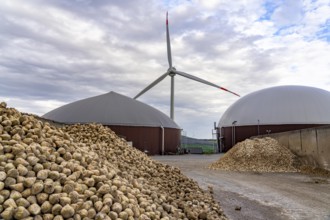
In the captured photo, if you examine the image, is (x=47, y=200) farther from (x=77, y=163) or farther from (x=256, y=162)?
(x=256, y=162)

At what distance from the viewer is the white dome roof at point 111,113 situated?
36.3 metres

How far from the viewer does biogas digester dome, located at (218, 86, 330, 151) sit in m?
36.6

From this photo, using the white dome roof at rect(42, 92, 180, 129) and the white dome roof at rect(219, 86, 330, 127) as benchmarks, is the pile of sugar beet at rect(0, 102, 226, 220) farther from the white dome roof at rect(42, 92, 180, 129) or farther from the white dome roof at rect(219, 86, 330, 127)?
the white dome roof at rect(219, 86, 330, 127)

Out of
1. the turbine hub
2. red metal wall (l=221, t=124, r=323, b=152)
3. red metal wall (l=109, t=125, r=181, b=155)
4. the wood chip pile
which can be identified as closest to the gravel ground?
the wood chip pile

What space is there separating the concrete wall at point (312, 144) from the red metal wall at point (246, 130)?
16.4 metres

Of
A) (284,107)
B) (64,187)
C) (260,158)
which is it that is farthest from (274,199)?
(284,107)

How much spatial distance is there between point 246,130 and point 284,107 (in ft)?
16.8

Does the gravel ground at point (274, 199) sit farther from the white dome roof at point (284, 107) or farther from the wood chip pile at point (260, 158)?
the white dome roof at point (284, 107)

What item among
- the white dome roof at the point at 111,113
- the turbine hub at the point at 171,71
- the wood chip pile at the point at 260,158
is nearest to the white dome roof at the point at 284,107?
the white dome roof at the point at 111,113

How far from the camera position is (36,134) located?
586cm

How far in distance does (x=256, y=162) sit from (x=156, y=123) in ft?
68.8

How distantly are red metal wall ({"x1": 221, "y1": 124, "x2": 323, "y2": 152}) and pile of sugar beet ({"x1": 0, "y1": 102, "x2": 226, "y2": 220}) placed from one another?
31370 millimetres

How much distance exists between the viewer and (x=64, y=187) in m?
4.62

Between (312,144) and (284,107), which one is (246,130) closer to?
(284,107)
